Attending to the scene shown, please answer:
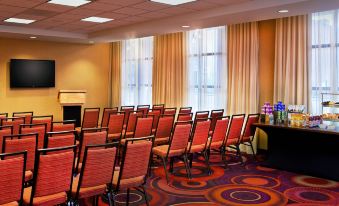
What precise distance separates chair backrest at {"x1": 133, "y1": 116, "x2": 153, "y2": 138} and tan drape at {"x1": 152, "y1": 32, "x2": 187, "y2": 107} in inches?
136

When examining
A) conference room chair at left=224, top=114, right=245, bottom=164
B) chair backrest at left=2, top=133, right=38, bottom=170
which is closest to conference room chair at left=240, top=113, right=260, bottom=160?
conference room chair at left=224, top=114, right=245, bottom=164

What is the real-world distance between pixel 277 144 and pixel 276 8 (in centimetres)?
246

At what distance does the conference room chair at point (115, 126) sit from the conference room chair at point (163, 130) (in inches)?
38.8

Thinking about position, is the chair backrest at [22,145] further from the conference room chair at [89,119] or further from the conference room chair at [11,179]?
the conference room chair at [89,119]

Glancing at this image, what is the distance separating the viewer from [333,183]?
5438 mm

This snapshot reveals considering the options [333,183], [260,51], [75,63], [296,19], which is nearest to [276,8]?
[296,19]

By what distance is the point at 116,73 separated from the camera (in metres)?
12.3

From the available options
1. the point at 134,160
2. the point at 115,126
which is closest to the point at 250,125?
the point at 115,126

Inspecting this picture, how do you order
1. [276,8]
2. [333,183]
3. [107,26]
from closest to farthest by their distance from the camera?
1. [333,183]
2. [276,8]
3. [107,26]

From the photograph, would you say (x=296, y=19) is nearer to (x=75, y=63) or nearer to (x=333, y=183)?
(x=333, y=183)

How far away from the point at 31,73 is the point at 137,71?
10.9 feet

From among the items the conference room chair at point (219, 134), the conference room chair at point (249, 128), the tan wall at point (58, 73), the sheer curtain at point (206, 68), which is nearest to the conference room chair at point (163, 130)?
the conference room chair at point (219, 134)

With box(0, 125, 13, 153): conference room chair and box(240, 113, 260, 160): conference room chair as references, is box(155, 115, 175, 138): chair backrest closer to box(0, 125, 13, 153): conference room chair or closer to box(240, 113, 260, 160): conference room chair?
box(240, 113, 260, 160): conference room chair

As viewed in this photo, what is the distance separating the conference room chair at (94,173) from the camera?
339cm
